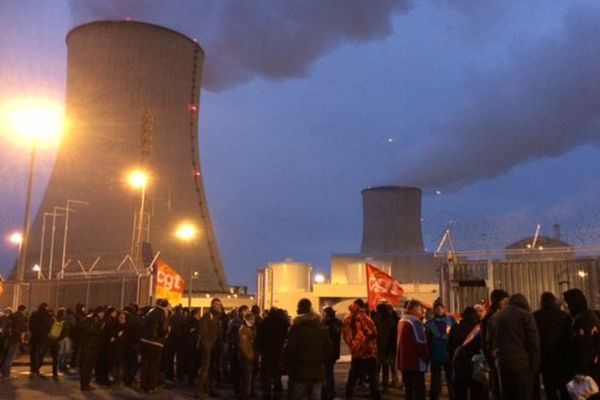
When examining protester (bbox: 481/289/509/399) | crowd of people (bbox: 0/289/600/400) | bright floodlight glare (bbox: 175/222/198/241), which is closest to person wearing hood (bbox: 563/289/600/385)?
crowd of people (bbox: 0/289/600/400)

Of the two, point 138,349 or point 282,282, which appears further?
point 282,282

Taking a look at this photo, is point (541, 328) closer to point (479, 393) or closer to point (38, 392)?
point (479, 393)

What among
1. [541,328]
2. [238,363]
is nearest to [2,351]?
[238,363]

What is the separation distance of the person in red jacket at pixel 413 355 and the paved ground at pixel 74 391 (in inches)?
71.1

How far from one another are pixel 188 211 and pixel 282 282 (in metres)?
14.5

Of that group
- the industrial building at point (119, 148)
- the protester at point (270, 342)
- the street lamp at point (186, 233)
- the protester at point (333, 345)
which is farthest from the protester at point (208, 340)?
the street lamp at point (186, 233)

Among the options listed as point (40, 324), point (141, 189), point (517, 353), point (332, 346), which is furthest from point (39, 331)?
point (141, 189)

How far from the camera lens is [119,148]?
66.1 ft

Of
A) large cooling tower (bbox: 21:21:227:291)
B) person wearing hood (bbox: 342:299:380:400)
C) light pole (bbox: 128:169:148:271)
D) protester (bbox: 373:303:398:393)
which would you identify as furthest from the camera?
large cooling tower (bbox: 21:21:227:291)

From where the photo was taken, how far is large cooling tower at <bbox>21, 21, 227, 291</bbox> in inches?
779

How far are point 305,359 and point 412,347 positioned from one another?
178 cm

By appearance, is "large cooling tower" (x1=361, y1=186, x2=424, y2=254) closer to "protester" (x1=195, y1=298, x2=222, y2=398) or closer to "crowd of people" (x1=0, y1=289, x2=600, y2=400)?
"crowd of people" (x1=0, y1=289, x2=600, y2=400)

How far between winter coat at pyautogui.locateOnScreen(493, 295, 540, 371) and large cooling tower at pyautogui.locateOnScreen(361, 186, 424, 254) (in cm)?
2903

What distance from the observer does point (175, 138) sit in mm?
20828
